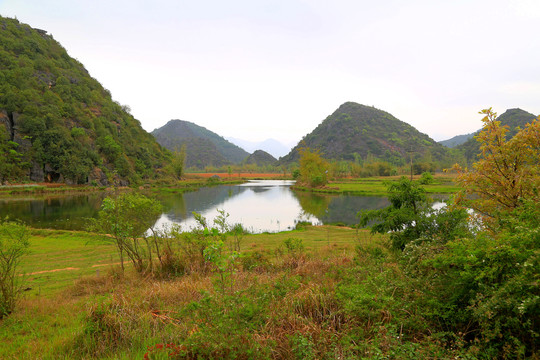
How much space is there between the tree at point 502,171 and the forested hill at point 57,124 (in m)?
80.9

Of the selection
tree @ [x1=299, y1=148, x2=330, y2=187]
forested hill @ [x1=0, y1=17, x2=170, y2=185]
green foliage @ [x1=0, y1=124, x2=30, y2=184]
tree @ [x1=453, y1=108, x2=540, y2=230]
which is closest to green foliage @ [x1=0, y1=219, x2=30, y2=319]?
tree @ [x1=453, y1=108, x2=540, y2=230]

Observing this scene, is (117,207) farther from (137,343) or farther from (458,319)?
(458,319)

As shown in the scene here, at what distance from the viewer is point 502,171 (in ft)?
22.6

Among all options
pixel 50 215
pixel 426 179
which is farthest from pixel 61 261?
pixel 50 215

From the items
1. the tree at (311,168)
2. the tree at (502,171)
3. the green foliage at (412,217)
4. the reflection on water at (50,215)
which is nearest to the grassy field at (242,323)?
the green foliage at (412,217)

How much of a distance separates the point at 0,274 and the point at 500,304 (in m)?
10.0

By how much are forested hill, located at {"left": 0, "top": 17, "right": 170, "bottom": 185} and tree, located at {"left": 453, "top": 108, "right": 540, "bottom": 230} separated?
80920 millimetres

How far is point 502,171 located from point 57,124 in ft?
312

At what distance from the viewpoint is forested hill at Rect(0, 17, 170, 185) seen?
2704 inches

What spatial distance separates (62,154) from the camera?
7112cm

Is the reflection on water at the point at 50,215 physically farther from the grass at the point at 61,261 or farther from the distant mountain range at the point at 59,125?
the distant mountain range at the point at 59,125

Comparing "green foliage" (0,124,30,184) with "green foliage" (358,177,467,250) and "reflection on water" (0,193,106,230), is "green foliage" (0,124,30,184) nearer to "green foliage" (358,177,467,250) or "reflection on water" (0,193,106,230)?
"reflection on water" (0,193,106,230)

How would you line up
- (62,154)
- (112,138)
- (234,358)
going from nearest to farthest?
(234,358) < (62,154) < (112,138)

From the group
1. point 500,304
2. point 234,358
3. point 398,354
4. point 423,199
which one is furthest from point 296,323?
point 423,199
